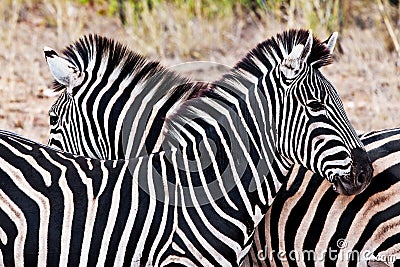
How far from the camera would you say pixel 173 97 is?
4543 mm

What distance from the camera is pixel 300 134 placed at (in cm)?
369

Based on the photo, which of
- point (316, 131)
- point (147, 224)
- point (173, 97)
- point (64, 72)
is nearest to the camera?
point (147, 224)

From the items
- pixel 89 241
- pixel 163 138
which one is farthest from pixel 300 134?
pixel 89 241

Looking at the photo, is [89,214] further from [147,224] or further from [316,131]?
[316,131]

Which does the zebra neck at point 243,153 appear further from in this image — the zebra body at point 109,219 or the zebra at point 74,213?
the zebra at point 74,213

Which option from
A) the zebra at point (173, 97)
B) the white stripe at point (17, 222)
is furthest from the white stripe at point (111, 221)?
the zebra at point (173, 97)

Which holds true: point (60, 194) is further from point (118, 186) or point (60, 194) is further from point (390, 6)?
point (390, 6)

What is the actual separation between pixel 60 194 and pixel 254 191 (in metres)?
0.95

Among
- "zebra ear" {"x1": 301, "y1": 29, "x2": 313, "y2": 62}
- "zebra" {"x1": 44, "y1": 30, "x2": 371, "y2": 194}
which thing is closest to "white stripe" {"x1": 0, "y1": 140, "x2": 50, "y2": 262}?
"zebra" {"x1": 44, "y1": 30, "x2": 371, "y2": 194}

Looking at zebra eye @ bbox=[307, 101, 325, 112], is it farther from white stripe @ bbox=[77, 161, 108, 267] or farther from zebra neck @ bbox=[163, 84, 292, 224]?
white stripe @ bbox=[77, 161, 108, 267]

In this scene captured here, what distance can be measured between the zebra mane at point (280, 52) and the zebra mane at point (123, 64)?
0.50 metres

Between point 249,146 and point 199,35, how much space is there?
21.2 feet

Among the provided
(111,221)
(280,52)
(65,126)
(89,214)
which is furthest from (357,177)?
(65,126)

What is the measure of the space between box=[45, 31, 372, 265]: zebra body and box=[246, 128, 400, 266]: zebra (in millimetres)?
222
